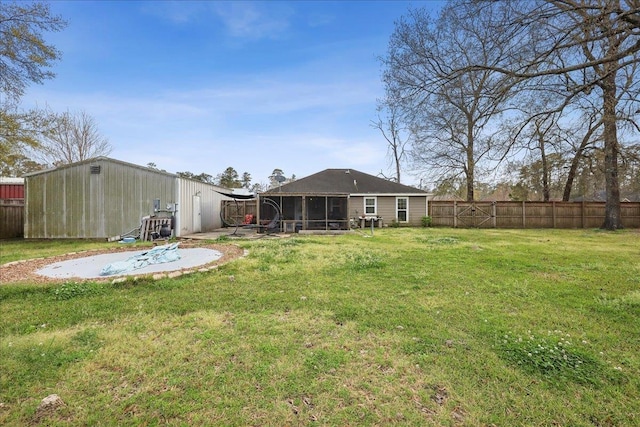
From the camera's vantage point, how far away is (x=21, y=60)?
1138 centimetres

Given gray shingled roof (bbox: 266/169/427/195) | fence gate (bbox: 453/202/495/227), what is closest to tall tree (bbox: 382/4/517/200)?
gray shingled roof (bbox: 266/169/427/195)

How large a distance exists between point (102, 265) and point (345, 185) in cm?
1501

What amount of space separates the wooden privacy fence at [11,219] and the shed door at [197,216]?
26.7 ft

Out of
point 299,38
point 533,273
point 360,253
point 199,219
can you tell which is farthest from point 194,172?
point 533,273

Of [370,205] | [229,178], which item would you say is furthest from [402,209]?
[229,178]

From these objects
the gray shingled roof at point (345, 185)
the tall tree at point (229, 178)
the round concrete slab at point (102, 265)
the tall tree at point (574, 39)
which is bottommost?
the round concrete slab at point (102, 265)

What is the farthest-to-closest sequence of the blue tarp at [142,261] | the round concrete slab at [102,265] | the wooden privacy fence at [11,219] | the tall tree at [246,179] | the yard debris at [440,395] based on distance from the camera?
the tall tree at [246,179], the wooden privacy fence at [11,219], the blue tarp at [142,261], the round concrete slab at [102,265], the yard debris at [440,395]

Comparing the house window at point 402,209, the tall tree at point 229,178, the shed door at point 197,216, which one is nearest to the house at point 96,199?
the shed door at point 197,216

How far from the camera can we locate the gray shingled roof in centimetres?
1900

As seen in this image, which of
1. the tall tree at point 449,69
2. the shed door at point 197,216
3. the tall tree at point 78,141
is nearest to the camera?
the tall tree at point 449,69

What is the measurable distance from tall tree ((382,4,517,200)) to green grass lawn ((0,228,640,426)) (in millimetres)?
3572

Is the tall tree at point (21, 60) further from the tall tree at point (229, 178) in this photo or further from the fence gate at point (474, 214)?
the tall tree at point (229, 178)

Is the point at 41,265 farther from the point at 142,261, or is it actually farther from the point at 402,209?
the point at 402,209

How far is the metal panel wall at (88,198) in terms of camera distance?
41.8ft
